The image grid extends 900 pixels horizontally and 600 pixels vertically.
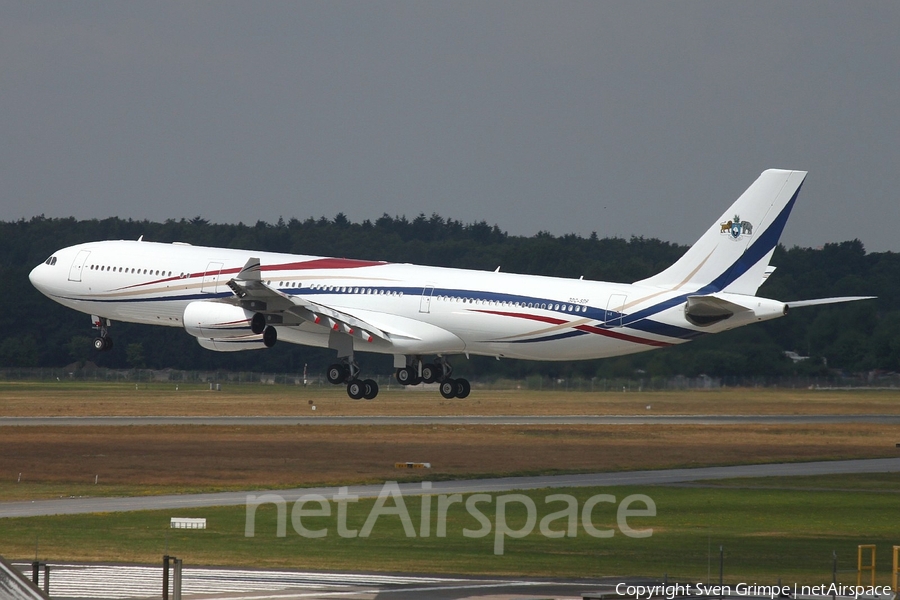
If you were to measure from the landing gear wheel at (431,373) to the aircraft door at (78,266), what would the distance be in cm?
1526

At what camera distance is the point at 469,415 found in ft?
273

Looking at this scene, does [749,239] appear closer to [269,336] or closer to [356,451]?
[269,336]

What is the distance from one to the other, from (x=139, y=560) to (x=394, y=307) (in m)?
22.4

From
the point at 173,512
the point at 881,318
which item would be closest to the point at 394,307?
the point at 173,512

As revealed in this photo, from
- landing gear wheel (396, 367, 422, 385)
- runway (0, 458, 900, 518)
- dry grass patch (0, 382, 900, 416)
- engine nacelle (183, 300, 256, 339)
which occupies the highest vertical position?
engine nacelle (183, 300, 256, 339)

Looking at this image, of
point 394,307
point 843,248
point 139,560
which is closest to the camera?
point 139,560

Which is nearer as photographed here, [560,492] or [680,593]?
[680,593]

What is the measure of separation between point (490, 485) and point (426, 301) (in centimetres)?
774

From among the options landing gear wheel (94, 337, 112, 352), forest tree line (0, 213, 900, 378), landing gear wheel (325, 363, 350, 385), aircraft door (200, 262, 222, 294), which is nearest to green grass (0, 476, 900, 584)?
landing gear wheel (325, 363, 350, 385)

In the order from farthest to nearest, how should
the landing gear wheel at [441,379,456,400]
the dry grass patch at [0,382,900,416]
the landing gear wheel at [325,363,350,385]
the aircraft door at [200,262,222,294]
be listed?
the dry grass patch at [0,382,900,416]
the landing gear wheel at [441,379,456,400]
the landing gear wheel at [325,363,350,385]
the aircraft door at [200,262,222,294]

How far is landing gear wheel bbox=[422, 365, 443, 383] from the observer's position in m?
59.0

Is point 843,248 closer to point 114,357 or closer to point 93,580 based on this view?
point 114,357

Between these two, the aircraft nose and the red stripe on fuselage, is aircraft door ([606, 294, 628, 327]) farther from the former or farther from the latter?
the aircraft nose

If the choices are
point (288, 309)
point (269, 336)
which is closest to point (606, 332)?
point (288, 309)
